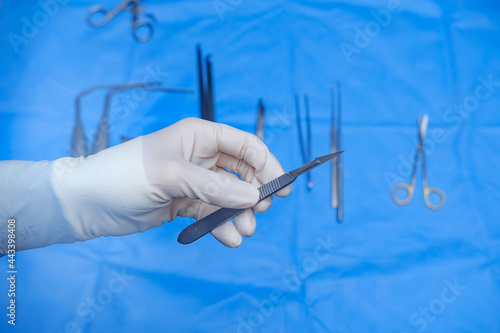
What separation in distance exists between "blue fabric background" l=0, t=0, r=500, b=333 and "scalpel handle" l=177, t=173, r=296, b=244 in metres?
0.26

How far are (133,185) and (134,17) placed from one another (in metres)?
0.81

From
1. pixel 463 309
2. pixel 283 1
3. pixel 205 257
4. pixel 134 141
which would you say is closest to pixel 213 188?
pixel 134 141

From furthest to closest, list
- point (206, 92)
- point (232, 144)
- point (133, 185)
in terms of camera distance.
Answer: point (206, 92) < point (232, 144) < point (133, 185)

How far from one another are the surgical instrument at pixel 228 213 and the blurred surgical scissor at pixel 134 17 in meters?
0.81

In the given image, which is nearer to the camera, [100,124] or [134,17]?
[100,124]

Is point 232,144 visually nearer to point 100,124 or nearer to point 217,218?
point 217,218

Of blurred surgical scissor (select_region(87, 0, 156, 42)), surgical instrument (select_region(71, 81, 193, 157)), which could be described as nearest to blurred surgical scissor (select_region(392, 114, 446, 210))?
surgical instrument (select_region(71, 81, 193, 157))

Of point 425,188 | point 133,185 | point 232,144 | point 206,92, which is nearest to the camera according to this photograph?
point 133,185

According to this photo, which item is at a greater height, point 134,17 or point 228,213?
point 134,17

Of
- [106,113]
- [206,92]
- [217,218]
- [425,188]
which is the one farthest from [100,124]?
[425,188]

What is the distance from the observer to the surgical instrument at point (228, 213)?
2.61 ft

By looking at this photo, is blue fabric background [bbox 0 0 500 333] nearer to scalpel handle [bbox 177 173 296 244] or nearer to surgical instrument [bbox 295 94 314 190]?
surgical instrument [bbox 295 94 314 190]

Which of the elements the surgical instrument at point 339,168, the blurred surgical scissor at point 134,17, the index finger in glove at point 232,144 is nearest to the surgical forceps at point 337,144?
the surgical instrument at point 339,168

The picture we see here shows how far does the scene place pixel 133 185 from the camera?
0.78 m
